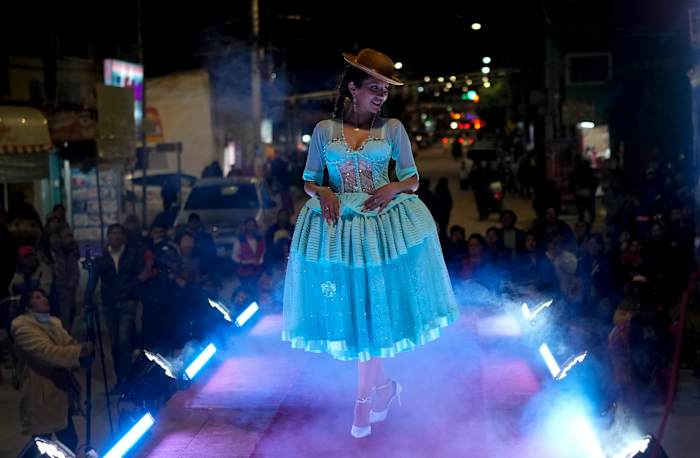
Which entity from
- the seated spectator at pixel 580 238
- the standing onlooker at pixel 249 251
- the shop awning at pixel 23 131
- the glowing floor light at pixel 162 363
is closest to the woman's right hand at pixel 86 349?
the glowing floor light at pixel 162 363

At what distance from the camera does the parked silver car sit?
16.0m

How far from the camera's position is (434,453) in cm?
459

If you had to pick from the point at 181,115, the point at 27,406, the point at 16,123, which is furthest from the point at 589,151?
the point at 27,406

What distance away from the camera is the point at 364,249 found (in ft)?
15.4

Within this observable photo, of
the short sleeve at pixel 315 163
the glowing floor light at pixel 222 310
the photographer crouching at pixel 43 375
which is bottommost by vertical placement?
the photographer crouching at pixel 43 375

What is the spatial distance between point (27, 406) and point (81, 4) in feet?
50.2

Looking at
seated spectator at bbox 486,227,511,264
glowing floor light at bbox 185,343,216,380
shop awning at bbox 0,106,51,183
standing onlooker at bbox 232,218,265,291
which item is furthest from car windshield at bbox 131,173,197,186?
glowing floor light at bbox 185,343,216,380

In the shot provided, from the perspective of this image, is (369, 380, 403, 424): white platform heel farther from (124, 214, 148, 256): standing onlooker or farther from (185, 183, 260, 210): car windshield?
(185, 183, 260, 210): car windshield

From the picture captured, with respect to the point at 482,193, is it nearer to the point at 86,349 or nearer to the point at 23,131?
the point at 23,131

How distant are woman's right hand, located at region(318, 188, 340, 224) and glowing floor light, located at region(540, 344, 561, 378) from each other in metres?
1.68

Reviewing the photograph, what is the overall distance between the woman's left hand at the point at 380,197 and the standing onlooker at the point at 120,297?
523cm

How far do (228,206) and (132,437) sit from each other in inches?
484

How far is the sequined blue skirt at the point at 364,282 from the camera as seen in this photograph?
468 cm

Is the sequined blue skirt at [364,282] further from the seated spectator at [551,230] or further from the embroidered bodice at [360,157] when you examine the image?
the seated spectator at [551,230]
